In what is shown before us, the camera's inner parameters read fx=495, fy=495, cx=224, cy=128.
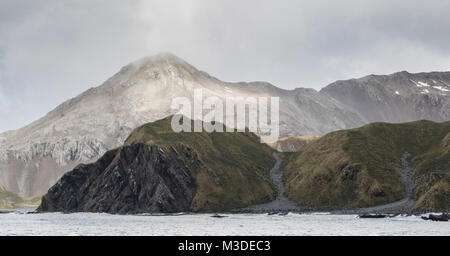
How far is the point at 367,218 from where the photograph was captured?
594 ft
